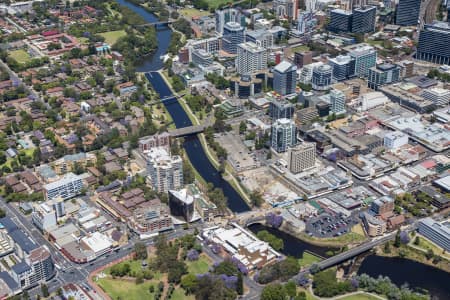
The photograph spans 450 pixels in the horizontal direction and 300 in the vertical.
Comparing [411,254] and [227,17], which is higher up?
[227,17]

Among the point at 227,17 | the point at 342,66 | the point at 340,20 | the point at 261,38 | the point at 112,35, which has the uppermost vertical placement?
the point at 227,17

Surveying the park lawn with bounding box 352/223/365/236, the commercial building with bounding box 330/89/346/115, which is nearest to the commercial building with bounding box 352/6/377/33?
the commercial building with bounding box 330/89/346/115

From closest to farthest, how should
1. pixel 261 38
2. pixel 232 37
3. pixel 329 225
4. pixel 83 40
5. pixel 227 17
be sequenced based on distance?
pixel 329 225 < pixel 232 37 < pixel 261 38 < pixel 227 17 < pixel 83 40

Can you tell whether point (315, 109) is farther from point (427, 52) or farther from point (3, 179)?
point (3, 179)

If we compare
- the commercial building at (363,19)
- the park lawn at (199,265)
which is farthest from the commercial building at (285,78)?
the park lawn at (199,265)

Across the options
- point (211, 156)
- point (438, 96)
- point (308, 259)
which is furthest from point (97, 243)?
point (438, 96)

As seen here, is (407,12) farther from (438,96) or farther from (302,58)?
(438,96)

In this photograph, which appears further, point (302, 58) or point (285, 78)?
point (302, 58)
